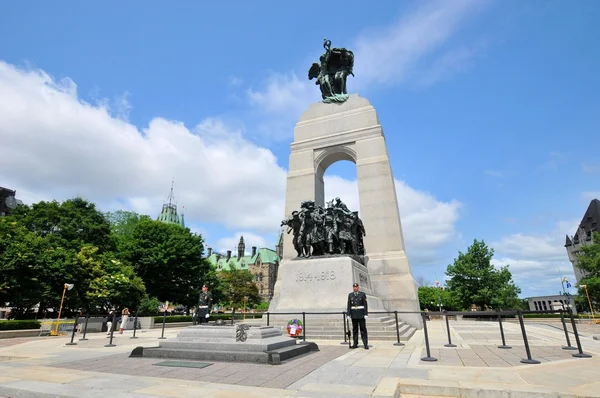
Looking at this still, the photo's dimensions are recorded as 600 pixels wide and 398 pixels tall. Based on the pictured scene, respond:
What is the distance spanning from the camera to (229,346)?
6793mm

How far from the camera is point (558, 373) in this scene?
504cm

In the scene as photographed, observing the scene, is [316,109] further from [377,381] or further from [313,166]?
[377,381]

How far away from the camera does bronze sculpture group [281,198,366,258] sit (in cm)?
1634

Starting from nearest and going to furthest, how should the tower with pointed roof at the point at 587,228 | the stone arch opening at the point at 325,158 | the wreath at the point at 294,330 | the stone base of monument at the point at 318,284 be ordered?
the wreath at the point at 294,330 < the stone base of monument at the point at 318,284 < the stone arch opening at the point at 325,158 < the tower with pointed roof at the point at 587,228

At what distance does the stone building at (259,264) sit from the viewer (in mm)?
103000

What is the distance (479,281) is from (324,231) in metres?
31.6

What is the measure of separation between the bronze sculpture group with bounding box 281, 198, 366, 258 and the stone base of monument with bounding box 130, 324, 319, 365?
8743 mm

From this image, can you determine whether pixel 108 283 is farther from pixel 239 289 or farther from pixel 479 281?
pixel 479 281

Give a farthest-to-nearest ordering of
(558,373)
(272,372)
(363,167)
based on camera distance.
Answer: (363,167), (272,372), (558,373)

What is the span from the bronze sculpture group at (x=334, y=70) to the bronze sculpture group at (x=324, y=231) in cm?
1285

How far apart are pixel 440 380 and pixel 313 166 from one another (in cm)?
1998

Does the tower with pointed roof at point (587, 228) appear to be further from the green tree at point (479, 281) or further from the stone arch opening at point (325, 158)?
the stone arch opening at point (325, 158)

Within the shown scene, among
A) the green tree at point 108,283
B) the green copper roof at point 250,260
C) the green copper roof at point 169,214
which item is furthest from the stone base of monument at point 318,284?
the green copper roof at point 169,214

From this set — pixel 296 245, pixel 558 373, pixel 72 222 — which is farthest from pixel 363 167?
pixel 72 222
